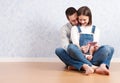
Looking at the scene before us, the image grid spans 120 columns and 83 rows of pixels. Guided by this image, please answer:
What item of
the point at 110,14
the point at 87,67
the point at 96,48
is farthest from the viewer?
the point at 110,14

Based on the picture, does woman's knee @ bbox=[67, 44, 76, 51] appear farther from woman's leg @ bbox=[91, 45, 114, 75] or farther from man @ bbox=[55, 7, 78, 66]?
woman's leg @ bbox=[91, 45, 114, 75]

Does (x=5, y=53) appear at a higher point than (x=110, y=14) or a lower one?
lower

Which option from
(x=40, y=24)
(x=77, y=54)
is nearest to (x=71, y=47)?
(x=77, y=54)

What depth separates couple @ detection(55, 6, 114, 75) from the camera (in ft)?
6.82

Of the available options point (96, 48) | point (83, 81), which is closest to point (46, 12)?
point (96, 48)

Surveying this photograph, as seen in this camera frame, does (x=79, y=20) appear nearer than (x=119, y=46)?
Yes

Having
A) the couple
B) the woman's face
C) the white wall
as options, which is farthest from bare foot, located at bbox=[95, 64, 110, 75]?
the white wall

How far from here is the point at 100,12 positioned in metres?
2.57

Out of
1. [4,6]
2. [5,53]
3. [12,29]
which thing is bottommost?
[5,53]

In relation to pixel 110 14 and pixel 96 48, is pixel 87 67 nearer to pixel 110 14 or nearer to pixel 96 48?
pixel 96 48

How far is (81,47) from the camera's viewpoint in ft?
7.12

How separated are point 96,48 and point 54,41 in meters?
0.54

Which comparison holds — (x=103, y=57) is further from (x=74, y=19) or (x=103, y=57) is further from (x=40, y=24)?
(x=40, y=24)

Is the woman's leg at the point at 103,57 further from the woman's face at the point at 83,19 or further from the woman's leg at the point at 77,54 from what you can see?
the woman's face at the point at 83,19
